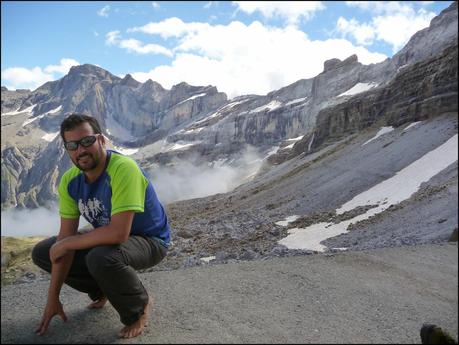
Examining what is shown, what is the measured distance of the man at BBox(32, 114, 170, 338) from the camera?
3922 millimetres

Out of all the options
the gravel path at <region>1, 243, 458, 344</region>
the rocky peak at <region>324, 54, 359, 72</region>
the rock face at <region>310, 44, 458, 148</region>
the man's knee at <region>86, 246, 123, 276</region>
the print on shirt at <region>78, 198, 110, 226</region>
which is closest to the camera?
the gravel path at <region>1, 243, 458, 344</region>

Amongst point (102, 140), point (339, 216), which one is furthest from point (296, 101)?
point (102, 140)

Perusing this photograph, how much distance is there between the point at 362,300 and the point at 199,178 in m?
164

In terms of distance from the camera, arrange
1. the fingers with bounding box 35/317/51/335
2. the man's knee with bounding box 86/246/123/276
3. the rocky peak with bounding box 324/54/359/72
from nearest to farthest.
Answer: the fingers with bounding box 35/317/51/335, the man's knee with bounding box 86/246/123/276, the rocky peak with bounding box 324/54/359/72

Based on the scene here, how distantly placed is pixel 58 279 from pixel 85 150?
1318 mm

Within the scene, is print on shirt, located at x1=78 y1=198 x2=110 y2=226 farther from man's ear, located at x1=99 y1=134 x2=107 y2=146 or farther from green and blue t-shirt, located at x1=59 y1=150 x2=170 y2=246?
man's ear, located at x1=99 y1=134 x2=107 y2=146

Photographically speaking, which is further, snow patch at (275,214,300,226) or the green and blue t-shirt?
snow patch at (275,214,300,226)

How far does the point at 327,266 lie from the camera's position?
6586 mm

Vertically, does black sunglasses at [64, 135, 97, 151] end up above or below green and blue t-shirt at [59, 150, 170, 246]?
above

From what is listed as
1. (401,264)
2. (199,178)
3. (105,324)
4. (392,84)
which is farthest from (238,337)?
(199,178)

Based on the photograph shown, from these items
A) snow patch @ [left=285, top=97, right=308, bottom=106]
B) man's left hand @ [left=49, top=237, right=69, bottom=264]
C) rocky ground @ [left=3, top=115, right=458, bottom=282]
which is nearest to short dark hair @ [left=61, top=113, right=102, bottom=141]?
man's left hand @ [left=49, top=237, right=69, bottom=264]

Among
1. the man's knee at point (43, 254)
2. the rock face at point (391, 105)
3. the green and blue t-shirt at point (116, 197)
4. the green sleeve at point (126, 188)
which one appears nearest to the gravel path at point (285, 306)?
the man's knee at point (43, 254)

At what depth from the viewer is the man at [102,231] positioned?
392 centimetres

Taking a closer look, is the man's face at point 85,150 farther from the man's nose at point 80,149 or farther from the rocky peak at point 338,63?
the rocky peak at point 338,63
